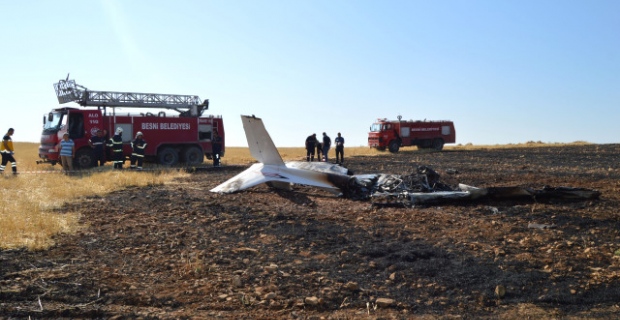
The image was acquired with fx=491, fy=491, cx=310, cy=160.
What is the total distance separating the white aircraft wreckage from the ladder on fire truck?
1303 centimetres

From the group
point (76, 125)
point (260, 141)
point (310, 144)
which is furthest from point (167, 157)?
point (260, 141)

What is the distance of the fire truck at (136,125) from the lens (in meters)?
20.5

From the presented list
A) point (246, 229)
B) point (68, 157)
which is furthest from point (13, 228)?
point (68, 157)

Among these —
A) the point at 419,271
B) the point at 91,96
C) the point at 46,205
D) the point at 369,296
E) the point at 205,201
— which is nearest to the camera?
the point at 369,296

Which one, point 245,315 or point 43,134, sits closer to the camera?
point 245,315

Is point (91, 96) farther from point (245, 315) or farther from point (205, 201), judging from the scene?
point (245, 315)

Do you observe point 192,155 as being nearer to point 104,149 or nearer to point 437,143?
point 104,149

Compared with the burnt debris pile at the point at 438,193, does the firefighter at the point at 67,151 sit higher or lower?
higher

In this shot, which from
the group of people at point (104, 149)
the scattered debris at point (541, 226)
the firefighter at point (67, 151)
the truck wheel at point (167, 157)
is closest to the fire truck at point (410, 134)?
the truck wheel at point (167, 157)

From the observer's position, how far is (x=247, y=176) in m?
12.2

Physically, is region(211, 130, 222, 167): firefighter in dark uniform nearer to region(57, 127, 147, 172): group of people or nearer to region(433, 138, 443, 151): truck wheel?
region(57, 127, 147, 172): group of people

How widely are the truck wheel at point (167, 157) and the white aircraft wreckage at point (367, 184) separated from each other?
38.8 feet

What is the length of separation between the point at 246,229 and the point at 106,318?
12.0 feet

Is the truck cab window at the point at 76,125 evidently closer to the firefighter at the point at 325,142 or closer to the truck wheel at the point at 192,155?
the truck wheel at the point at 192,155
